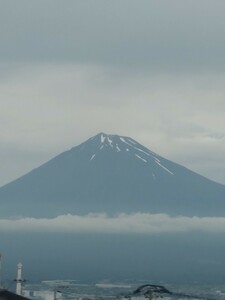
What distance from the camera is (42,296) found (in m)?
134

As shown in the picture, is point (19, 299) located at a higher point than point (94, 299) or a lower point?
lower

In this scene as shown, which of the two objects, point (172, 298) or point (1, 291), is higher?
point (172, 298)

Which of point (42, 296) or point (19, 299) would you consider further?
point (42, 296)

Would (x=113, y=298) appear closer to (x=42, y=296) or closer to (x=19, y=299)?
(x=42, y=296)

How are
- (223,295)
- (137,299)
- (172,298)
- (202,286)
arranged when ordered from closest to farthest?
(137,299) < (172,298) < (223,295) < (202,286)

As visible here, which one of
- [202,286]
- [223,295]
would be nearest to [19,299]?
[223,295]

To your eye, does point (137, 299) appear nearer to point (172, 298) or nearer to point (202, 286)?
point (172, 298)

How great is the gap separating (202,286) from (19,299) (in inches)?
5252

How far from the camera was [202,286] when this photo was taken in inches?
7594

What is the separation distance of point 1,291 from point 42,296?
242ft

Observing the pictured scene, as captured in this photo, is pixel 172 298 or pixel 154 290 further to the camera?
pixel 172 298

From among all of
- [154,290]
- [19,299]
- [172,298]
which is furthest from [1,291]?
[172,298]

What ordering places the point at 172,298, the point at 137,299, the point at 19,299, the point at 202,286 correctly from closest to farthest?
the point at 19,299 < the point at 137,299 < the point at 172,298 < the point at 202,286

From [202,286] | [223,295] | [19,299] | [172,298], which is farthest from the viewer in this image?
[202,286]
